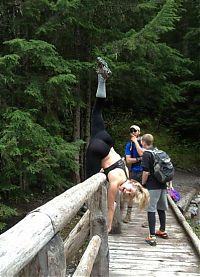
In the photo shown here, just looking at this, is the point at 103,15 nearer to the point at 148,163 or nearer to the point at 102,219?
the point at 148,163

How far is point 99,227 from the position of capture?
4531mm

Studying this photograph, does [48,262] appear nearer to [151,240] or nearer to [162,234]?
[151,240]

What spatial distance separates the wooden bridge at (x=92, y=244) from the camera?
169cm

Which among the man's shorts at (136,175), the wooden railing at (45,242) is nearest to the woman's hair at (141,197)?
the wooden railing at (45,242)

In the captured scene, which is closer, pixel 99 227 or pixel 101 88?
pixel 99 227

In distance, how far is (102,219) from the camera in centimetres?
454

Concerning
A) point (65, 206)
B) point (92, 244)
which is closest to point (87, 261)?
point (92, 244)

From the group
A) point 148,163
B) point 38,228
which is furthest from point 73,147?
point 38,228

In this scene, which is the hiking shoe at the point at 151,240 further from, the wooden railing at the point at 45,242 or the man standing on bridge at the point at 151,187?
the wooden railing at the point at 45,242

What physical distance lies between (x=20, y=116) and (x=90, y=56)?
15.2 ft

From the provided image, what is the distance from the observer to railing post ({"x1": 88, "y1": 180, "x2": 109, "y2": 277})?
14.8 feet

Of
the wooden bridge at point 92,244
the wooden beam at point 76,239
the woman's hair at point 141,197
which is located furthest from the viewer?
the woman's hair at point 141,197

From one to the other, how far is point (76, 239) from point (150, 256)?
2.48m

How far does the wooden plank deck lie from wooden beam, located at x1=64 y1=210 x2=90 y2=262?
1317 millimetres
